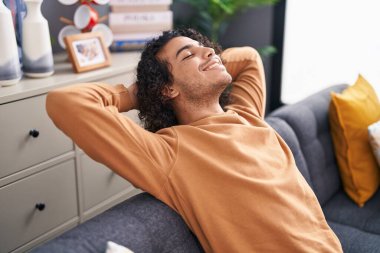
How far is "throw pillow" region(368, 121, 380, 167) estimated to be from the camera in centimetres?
203

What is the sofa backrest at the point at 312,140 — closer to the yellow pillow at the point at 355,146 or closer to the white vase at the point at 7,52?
the yellow pillow at the point at 355,146

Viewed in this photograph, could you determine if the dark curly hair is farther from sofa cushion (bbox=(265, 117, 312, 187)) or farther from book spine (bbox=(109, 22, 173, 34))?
book spine (bbox=(109, 22, 173, 34))

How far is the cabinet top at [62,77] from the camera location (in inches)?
72.2

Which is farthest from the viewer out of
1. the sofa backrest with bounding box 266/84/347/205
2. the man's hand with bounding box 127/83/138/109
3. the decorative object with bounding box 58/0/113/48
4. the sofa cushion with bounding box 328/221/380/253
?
the decorative object with bounding box 58/0/113/48

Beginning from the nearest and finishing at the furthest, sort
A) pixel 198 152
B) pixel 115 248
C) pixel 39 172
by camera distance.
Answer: pixel 115 248 < pixel 198 152 < pixel 39 172

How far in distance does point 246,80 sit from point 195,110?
1.17 feet

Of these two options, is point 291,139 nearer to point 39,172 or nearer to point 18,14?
point 39,172

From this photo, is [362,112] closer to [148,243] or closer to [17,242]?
[148,243]

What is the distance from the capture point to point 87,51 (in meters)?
2.25

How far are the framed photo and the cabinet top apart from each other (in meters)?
0.03

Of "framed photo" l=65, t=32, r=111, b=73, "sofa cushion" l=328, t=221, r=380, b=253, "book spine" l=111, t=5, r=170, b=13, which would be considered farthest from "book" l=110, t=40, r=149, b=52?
"sofa cushion" l=328, t=221, r=380, b=253

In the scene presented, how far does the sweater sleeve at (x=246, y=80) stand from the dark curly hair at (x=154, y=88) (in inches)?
9.7

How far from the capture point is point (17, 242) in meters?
1.91

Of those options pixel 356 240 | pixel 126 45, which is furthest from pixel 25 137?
pixel 356 240
